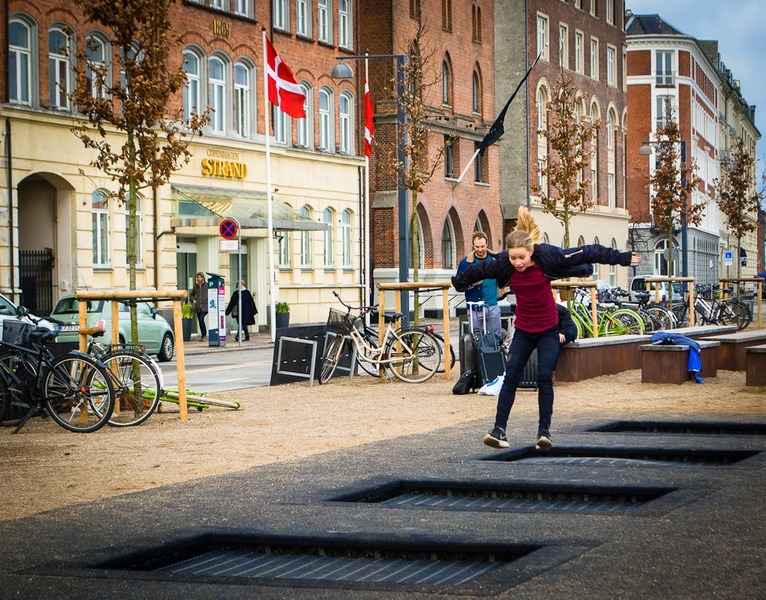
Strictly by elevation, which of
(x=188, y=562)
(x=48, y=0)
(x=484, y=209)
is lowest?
(x=188, y=562)

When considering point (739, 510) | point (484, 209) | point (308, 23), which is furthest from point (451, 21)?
point (739, 510)

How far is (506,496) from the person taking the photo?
9148 mm

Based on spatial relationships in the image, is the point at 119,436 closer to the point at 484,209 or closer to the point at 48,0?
the point at 48,0

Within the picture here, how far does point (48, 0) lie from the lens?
3503cm

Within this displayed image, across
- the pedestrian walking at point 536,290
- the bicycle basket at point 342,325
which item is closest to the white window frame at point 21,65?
the bicycle basket at point 342,325

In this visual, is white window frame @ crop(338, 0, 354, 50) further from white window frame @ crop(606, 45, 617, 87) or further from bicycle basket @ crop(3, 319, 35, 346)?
bicycle basket @ crop(3, 319, 35, 346)

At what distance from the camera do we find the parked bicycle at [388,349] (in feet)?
66.8

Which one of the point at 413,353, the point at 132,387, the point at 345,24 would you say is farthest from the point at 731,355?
the point at 345,24

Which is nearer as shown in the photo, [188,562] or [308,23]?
[188,562]

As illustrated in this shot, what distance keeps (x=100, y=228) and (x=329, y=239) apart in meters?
13.0

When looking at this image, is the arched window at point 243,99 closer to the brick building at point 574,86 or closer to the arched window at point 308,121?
the arched window at point 308,121

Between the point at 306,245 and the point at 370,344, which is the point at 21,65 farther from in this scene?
the point at 370,344

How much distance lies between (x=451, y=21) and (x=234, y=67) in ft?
54.8

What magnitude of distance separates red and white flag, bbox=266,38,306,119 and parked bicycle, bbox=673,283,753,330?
36.0ft
